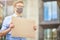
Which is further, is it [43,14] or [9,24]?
[43,14]

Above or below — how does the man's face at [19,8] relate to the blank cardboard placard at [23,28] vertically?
above

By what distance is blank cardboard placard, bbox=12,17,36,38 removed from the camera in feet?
3.81

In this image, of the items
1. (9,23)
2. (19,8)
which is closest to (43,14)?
(19,8)

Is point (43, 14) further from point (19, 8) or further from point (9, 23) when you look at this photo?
point (9, 23)

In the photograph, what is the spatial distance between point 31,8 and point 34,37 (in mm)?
305

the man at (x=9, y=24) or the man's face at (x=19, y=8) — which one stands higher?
the man's face at (x=19, y=8)

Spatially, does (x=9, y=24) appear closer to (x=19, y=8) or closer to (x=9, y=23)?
(x=9, y=23)

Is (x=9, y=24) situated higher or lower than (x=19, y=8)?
lower

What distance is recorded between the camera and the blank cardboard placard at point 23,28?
116 cm

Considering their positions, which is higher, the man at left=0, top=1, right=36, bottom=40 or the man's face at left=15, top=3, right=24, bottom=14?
the man's face at left=15, top=3, right=24, bottom=14

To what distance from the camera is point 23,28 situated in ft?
3.89

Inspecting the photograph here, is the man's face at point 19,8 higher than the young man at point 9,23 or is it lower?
higher

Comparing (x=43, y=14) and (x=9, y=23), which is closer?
(x=9, y=23)

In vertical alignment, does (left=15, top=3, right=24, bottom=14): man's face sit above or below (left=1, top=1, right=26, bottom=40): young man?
above
